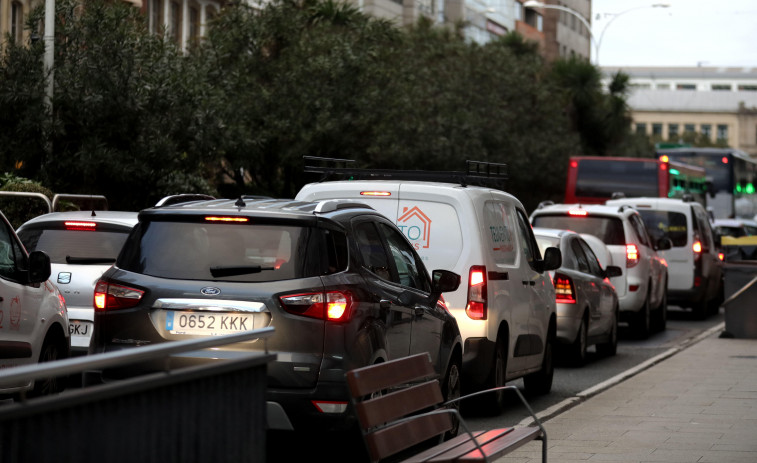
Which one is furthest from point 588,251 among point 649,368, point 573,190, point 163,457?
point 573,190

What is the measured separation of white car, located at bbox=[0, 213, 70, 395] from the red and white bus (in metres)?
24.5

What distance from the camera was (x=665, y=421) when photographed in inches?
418

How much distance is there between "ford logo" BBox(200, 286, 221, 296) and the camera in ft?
26.0

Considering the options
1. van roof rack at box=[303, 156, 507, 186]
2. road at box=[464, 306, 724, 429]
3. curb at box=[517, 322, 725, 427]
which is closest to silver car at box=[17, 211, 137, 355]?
van roof rack at box=[303, 156, 507, 186]

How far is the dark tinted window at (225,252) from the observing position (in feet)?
26.4

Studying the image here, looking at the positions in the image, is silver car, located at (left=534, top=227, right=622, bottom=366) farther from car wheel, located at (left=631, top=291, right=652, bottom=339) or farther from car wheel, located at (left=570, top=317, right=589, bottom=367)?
car wheel, located at (left=631, top=291, right=652, bottom=339)

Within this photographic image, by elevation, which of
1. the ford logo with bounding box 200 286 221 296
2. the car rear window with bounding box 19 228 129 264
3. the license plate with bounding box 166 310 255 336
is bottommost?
the license plate with bounding box 166 310 255 336

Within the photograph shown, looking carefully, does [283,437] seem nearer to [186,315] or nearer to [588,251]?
[186,315]

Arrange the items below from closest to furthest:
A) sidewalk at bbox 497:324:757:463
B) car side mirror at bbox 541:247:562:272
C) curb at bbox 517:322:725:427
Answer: sidewalk at bbox 497:324:757:463 → curb at bbox 517:322:725:427 → car side mirror at bbox 541:247:562:272

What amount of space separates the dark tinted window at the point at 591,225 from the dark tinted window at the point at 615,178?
13.3 metres

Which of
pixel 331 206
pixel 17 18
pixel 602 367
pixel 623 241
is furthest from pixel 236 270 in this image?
pixel 17 18

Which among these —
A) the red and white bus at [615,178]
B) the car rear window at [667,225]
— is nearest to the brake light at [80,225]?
the car rear window at [667,225]

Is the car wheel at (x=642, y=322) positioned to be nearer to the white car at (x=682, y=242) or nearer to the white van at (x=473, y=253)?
the white car at (x=682, y=242)

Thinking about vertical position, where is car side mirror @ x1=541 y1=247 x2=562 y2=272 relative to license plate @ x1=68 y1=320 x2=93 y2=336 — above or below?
above
